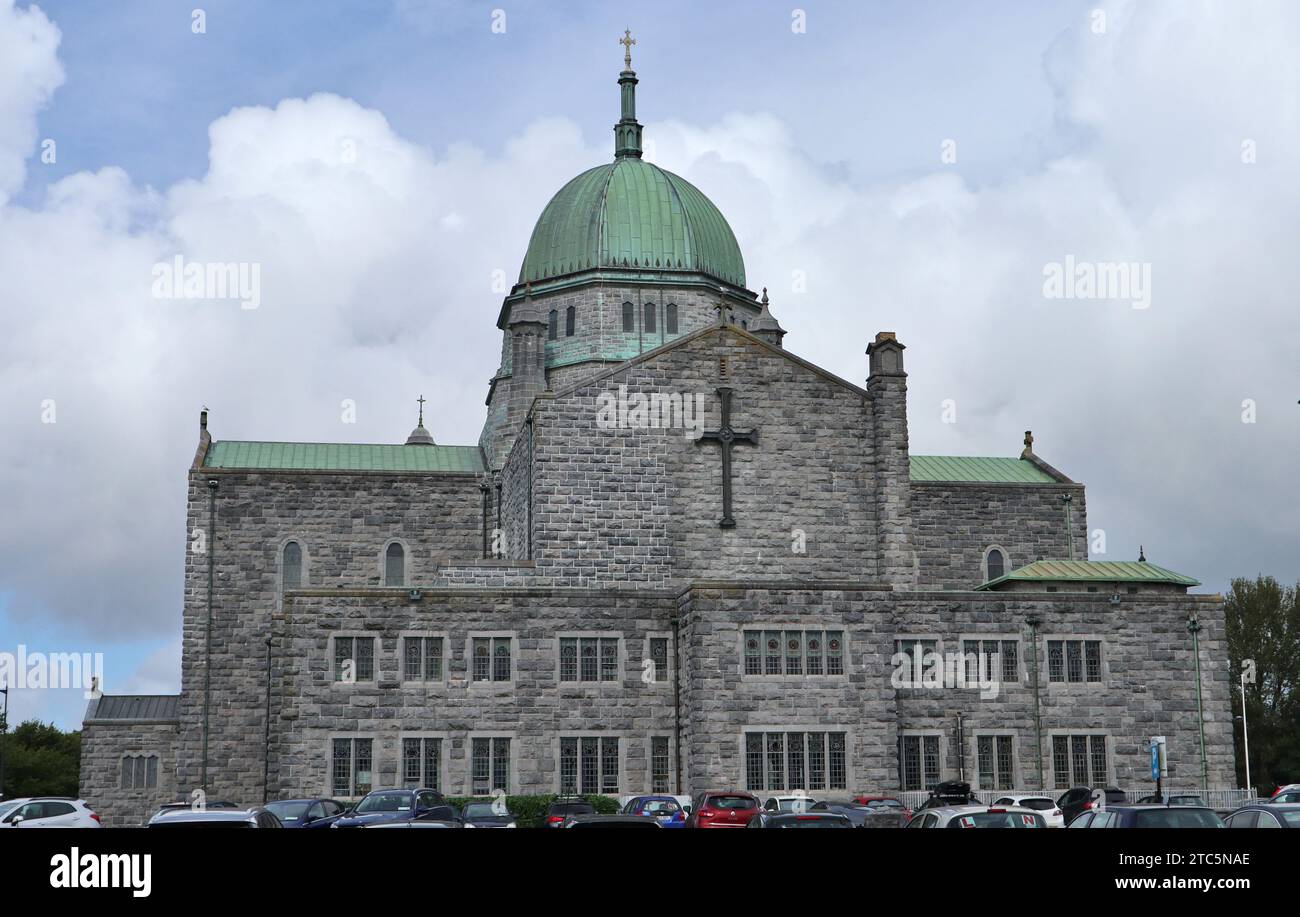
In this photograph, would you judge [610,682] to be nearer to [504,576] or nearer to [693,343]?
[504,576]

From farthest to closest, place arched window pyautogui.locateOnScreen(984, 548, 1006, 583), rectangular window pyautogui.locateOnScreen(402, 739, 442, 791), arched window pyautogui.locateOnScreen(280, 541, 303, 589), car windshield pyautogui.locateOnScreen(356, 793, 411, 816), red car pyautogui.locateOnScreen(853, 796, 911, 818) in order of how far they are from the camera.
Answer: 1. arched window pyautogui.locateOnScreen(984, 548, 1006, 583)
2. arched window pyautogui.locateOnScreen(280, 541, 303, 589)
3. rectangular window pyautogui.locateOnScreen(402, 739, 442, 791)
4. red car pyautogui.locateOnScreen(853, 796, 911, 818)
5. car windshield pyautogui.locateOnScreen(356, 793, 411, 816)

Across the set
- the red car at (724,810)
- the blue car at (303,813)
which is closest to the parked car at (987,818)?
the red car at (724,810)

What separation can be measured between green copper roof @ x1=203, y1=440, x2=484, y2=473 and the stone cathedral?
29 centimetres

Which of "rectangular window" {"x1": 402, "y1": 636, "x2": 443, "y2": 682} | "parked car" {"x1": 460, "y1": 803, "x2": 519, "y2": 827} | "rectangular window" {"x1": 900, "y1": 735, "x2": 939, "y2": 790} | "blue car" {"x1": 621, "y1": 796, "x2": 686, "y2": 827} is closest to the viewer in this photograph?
"parked car" {"x1": 460, "y1": 803, "x2": 519, "y2": 827}

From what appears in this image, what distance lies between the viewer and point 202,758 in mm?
61062

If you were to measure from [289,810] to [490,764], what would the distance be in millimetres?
14365

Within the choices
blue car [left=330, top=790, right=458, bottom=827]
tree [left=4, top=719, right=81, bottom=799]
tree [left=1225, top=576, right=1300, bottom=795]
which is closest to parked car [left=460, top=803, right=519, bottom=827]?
blue car [left=330, top=790, right=458, bottom=827]

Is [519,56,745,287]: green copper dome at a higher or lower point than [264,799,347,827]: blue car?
higher

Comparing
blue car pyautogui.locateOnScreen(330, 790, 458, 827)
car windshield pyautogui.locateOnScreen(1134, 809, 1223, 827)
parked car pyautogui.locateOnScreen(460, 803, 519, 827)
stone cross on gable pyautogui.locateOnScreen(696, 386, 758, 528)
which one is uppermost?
stone cross on gable pyautogui.locateOnScreen(696, 386, 758, 528)

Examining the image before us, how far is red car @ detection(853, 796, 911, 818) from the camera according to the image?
40.7m

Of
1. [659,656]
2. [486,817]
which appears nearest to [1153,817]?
[486,817]

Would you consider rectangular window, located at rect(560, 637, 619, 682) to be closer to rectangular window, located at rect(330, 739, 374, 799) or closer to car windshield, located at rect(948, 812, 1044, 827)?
rectangular window, located at rect(330, 739, 374, 799)
